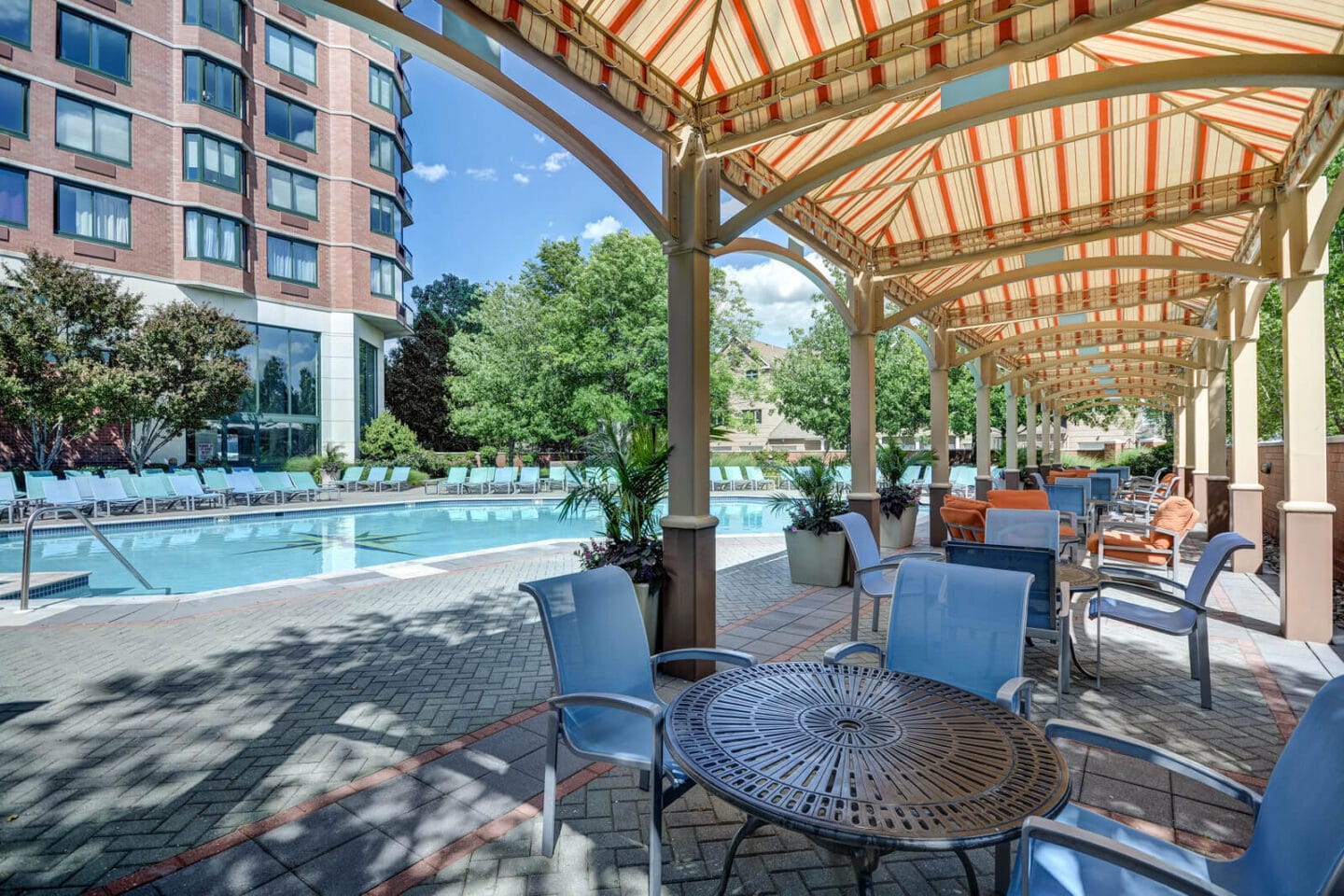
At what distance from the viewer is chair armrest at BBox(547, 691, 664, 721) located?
206 cm

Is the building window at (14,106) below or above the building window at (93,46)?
below

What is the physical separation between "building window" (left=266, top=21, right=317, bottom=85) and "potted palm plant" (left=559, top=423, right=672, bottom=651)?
2392 centimetres

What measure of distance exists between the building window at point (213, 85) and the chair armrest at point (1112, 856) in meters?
25.5

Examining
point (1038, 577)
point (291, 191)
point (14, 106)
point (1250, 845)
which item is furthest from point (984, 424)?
point (14, 106)

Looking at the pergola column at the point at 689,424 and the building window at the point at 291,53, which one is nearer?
the pergola column at the point at 689,424

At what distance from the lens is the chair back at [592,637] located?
245 cm

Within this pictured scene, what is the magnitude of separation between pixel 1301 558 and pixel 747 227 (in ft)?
16.5

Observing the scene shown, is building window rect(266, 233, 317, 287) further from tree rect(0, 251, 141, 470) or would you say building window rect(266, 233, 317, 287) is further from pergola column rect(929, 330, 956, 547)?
pergola column rect(929, 330, 956, 547)

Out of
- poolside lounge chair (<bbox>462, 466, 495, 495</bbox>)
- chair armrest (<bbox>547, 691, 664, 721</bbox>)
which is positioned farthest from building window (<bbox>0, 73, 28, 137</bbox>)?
chair armrest (<bbox>547, 691, 664, 721</bbox>)

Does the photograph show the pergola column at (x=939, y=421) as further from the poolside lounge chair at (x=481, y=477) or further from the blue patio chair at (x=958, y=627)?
the poolside lounge chair at (x=481, y=477)

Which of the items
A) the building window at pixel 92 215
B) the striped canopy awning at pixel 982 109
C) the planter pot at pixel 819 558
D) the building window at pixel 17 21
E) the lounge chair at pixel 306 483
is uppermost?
the building window at pixel 17 21

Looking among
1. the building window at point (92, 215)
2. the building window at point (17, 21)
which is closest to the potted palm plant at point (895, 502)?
the building window at point (92, 215)

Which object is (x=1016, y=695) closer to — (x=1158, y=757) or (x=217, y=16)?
(x=1158, y=757)

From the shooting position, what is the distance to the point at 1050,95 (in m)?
3.21
